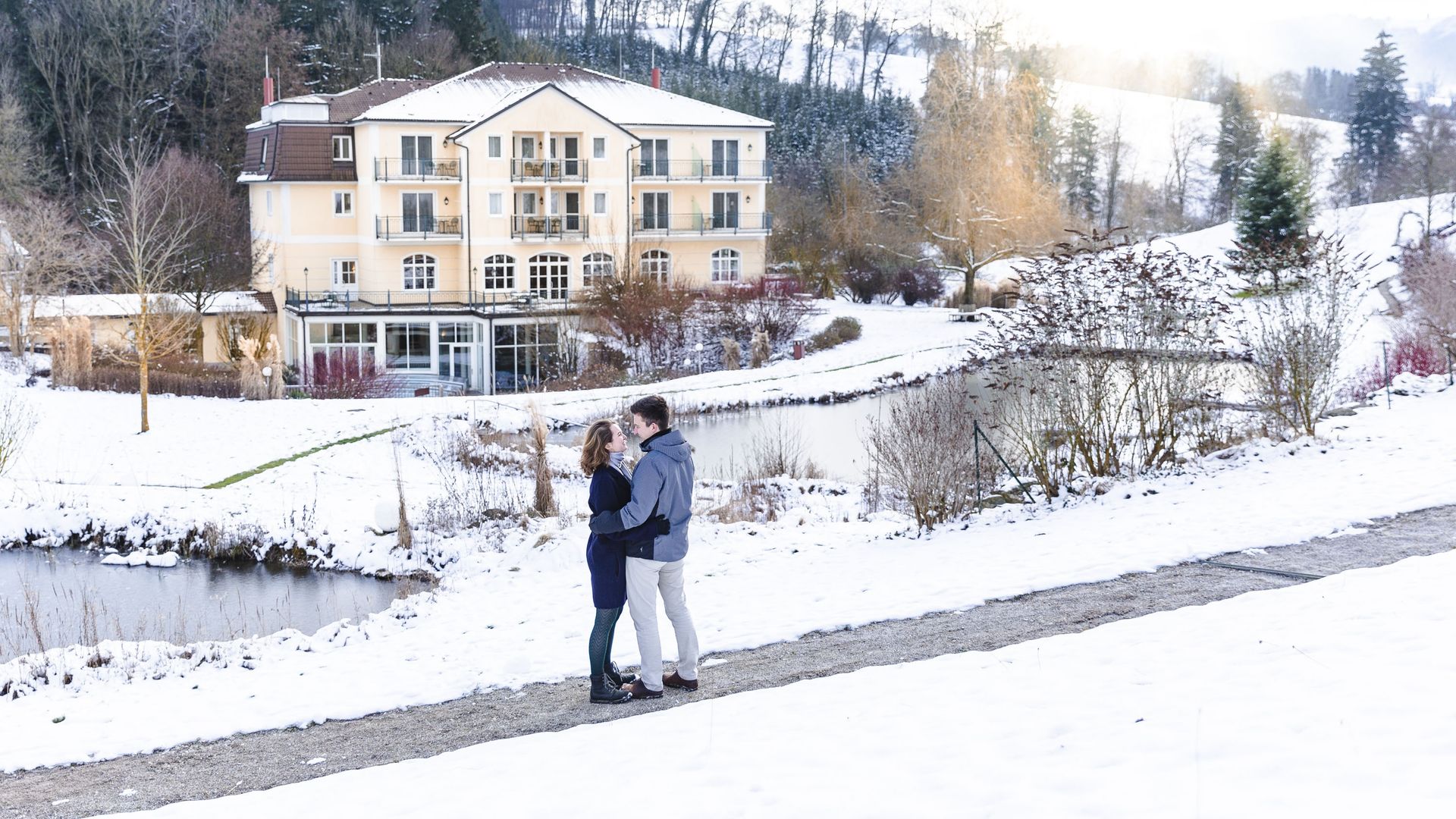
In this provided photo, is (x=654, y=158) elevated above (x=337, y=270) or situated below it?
above

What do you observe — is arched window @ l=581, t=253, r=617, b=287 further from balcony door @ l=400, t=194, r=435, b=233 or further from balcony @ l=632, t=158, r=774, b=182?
balcony door @ l=400, t=194, r=435, b=233

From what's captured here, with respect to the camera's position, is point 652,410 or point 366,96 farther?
point 366,96

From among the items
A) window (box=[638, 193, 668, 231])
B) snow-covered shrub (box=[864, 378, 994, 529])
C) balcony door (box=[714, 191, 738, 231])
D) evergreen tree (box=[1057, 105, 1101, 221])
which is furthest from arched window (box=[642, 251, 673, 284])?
snow-covered shrub (box=[864, 378, 994, 529])

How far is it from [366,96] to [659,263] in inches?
444

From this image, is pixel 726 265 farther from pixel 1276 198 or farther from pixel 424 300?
pixel 1276 198

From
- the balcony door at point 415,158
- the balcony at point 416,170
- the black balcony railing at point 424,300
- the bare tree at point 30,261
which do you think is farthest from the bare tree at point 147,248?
the balcony door at point 415,158

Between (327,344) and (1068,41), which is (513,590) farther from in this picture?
(1068,41)

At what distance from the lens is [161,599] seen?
14.6 meters

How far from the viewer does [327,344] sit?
37406mm

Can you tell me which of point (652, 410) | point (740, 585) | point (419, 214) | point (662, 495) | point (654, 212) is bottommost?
point (740, 585)

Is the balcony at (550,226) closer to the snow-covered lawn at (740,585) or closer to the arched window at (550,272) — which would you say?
the arched window at (550,272)

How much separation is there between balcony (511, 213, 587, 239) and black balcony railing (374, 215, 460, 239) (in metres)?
1.91

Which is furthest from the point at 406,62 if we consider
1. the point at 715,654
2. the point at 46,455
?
the point at 715,654

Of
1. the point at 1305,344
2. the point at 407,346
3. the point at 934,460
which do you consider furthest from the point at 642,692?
the point at 407,346
